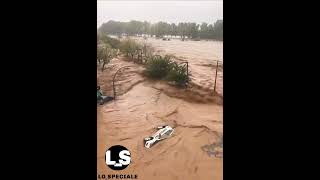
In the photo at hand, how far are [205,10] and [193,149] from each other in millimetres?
707

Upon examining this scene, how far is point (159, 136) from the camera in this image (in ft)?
6.70

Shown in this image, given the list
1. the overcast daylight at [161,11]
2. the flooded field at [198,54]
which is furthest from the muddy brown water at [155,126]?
the overcast daylight at [161,11]

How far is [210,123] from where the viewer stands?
207cm

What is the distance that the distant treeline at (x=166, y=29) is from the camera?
6.86 ft

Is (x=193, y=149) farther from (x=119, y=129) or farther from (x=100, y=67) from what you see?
(x=100, y=67)

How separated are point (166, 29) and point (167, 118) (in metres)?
0.46

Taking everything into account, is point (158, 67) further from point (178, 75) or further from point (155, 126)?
point (155, 126)

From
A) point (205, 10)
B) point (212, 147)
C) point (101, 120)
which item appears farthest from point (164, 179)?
point (205, 10)

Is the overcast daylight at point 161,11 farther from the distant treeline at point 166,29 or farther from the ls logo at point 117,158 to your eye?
the ls logo at point 117,158

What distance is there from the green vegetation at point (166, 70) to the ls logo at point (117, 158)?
41 centimetres

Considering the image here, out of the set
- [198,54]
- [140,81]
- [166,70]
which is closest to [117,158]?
[140,81]

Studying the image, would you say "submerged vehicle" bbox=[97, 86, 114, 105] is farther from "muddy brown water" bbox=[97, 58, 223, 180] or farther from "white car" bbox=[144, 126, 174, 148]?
"white car" bbox=[144, 126, 174, 148]

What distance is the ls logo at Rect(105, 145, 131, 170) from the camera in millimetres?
2031

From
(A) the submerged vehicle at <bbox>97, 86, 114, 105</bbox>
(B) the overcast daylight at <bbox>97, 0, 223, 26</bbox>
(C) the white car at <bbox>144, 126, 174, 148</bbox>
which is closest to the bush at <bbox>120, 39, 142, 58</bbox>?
(B) the overcast daylight at <bbox>97, 0, 223, 26</bbox>
